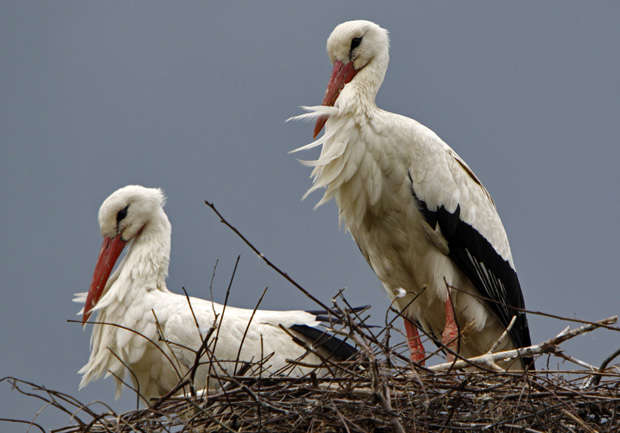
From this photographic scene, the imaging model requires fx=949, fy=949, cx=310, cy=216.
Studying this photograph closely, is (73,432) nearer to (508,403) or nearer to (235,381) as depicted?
(235,381)

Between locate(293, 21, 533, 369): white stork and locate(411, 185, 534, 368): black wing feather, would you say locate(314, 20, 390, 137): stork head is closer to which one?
locate(293, 21, 533, 369): white stork

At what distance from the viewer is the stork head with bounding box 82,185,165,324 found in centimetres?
519

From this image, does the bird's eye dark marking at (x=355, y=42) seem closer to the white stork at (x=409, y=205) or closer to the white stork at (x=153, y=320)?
the white stork at (x=409, y=205)

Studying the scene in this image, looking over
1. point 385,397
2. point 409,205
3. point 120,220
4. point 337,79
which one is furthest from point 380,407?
point 120,220

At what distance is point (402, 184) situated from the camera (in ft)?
13.5

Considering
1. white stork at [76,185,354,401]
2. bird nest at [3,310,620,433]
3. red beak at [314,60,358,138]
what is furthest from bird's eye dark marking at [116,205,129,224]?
bird nest at [3,310,620,433]

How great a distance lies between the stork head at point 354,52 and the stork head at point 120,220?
4.43 feet

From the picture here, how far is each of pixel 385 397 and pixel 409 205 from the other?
1597mm

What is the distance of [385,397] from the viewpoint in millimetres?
2639

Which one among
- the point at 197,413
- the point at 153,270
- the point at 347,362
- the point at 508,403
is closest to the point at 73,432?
the point at 197,413

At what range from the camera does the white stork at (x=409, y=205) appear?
408 centimetres

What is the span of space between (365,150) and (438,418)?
58.8 inches

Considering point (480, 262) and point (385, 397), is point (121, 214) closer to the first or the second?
point (480, 262)

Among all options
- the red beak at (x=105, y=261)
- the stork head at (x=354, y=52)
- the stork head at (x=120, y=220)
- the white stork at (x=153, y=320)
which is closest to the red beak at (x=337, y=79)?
the stork head at (x=354, y=52)
